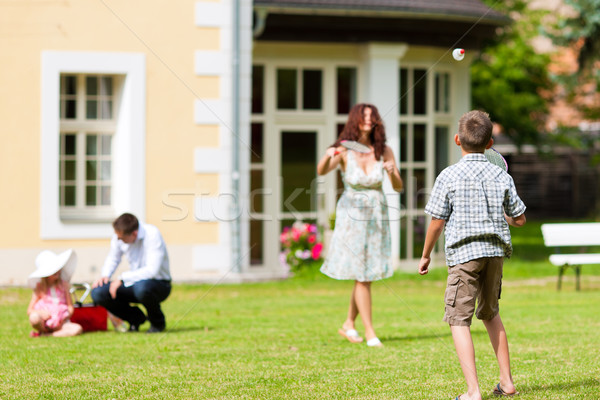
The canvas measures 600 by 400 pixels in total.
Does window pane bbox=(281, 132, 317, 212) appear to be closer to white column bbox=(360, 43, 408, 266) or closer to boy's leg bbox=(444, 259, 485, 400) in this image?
white column bbox=(360, 43, 408, 266)

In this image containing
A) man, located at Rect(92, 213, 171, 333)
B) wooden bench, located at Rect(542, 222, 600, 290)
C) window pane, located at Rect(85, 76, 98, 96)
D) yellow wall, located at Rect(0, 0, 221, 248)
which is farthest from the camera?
window pane, located at Rect(85, 76, 98, 96)

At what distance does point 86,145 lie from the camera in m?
11.9

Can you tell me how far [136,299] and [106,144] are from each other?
4730 millimetres

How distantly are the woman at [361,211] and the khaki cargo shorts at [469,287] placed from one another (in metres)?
2.20

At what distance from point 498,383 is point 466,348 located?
521 millimetres

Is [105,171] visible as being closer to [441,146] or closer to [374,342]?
[441,146]

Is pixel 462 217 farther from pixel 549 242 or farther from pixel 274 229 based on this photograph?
pixel 274 229

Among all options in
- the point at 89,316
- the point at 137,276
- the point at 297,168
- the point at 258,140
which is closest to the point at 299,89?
the point at 258,140

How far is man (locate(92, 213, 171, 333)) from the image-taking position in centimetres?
761

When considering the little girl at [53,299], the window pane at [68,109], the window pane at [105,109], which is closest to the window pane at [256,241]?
the window pane at [105,109]

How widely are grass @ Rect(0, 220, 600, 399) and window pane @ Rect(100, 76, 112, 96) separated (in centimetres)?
286

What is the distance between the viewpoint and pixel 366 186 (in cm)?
717

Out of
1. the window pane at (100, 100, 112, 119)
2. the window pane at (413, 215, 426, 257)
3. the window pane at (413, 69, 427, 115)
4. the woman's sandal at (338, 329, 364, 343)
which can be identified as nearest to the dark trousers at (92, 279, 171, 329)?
the woman's sandal at (338, 329, 364, 343)

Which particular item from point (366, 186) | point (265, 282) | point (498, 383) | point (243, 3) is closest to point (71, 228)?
point (265, 282)
